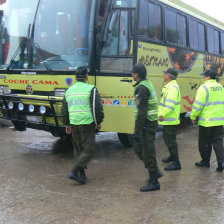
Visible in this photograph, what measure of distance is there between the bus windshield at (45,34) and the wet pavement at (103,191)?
1915 millimetres

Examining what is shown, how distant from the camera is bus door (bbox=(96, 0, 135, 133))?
6.39 metres

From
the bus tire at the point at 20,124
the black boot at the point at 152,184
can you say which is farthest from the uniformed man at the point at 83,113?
the bus tire at the point at 20,124

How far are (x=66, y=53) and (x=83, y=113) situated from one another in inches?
70.5

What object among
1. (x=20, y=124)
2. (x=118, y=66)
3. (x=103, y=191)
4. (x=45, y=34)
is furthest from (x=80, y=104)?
(x=20, y=124)

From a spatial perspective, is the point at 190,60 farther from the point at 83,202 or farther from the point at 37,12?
the point at 83,202

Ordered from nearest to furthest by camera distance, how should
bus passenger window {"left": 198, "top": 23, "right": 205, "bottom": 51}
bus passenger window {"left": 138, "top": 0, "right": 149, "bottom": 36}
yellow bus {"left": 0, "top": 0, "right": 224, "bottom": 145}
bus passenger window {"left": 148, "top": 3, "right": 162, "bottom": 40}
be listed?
yellow bus {"left": 0, "top": 0, "right": 224, "bottom": 145} < bus passenger window {"left": 138, "top": 0, "right": 149, "bottom": 36} < bus passenger window {"left": 148, "top": 3, "right": 162, "bottom": 40} < bus passenger window {"left": 198, "top": 23, "right": 205, "bottom": 51}

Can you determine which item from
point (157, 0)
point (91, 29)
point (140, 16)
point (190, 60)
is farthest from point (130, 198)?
point (190, 60)

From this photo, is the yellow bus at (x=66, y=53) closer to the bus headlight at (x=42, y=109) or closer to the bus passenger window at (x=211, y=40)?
the bus headlight at (x=42, y=109)

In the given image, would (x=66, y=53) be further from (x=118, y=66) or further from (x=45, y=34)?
(x=118, y=66)

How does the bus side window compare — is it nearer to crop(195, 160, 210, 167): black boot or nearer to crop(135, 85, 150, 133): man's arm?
crop(135, 85, 150, 133): man's arm

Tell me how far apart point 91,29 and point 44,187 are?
2992 millimetres

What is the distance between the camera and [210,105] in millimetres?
5836

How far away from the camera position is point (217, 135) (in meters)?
5.94

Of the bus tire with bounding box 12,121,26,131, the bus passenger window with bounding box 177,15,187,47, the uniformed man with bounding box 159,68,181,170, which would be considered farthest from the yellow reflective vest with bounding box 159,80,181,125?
the bus passenger window with bounding box 177,15,187,47
